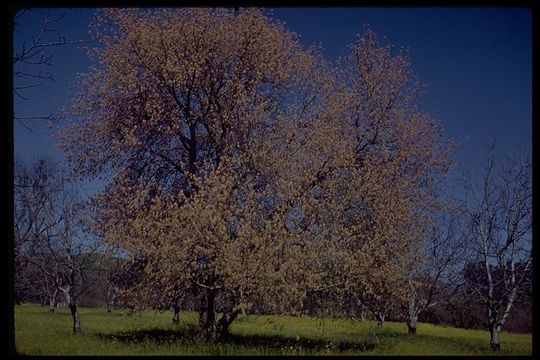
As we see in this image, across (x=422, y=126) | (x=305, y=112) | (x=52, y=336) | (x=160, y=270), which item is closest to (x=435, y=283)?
(x=422, y=126)

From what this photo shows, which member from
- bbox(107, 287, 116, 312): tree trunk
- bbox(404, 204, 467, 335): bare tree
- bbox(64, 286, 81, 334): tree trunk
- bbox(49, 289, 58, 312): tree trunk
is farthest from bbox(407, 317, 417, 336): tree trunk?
bbox(49, 289, 58, 312): tree trunk

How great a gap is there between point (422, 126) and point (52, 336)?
665 cm

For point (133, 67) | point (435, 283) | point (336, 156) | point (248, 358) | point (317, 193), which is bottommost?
point (248, 358)

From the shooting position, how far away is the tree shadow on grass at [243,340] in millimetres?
8435

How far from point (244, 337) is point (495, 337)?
397 centimetres

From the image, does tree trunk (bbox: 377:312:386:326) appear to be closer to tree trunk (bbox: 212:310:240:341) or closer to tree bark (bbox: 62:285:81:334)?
tree trunk (bbox: 212:310:240:341)

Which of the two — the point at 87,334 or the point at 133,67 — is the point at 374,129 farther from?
the point at 87,334

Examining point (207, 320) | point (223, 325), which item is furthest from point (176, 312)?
point (223, 325)

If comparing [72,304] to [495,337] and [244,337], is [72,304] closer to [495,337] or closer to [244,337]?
[244,337]

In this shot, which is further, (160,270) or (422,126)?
(422,126)

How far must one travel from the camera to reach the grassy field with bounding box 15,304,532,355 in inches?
306

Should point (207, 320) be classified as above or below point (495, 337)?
above

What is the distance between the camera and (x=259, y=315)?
27.8 feet

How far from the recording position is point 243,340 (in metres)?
8.77
